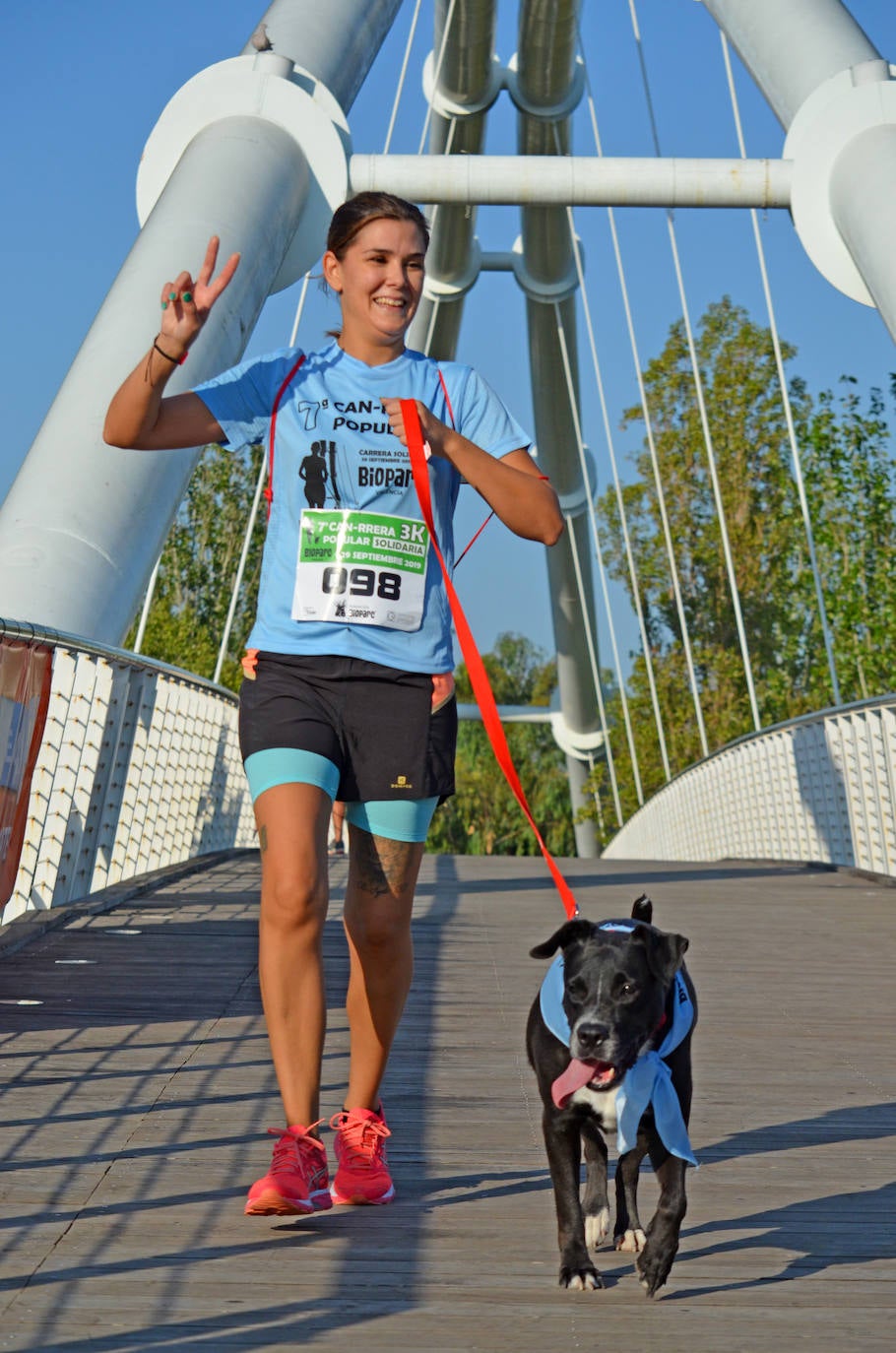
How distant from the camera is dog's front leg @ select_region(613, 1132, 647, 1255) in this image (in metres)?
2.79

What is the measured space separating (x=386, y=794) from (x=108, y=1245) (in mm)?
824

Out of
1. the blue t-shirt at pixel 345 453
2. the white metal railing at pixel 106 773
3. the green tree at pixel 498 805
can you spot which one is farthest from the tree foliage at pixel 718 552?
the green tree at pixel 498 805

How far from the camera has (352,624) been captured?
301 cm

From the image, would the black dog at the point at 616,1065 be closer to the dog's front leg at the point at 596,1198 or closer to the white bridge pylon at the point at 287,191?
the dog's front leg at the point at 596,1198

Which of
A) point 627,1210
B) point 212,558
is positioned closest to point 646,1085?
point 627,1210

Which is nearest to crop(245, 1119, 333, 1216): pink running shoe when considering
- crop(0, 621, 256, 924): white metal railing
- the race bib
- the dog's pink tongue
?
the dog's pink tongue

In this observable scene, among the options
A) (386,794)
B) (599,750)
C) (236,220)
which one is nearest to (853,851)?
(236,220)

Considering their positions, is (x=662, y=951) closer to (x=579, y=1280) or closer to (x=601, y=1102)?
(x=601, y=1102)

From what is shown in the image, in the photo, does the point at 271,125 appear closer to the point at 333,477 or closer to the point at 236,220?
the point at 236,220

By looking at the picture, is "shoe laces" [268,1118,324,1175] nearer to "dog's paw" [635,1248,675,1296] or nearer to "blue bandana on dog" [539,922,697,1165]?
"blue bandana on dog" [539,922,697,1165]

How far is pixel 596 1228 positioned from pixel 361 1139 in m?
0.41

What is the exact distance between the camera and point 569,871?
11500 mm

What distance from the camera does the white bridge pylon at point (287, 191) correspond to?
26.3 feet

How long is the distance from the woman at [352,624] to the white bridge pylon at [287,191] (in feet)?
14.8
